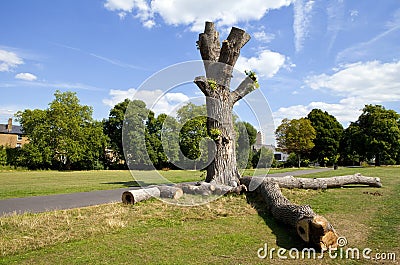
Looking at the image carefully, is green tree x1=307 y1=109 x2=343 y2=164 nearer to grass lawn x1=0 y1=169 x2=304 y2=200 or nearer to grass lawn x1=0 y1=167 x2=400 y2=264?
grass lawn x1=0 y1=169 x2=304 y2=200

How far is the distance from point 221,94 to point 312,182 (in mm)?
5674

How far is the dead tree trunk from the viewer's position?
479 inches

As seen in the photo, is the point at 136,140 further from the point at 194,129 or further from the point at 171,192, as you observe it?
the point at 171,192

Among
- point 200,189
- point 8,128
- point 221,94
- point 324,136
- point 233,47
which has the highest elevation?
point 8,128

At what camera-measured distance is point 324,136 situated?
165 ft

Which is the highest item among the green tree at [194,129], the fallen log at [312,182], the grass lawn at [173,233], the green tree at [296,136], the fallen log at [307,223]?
the green tree at [296,136]

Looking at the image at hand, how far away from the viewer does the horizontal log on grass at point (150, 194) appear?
984 centimetres

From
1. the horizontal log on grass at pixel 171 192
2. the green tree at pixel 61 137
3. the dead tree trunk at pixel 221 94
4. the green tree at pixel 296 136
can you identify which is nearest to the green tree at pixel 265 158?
the dead tree trunk at pixel 221 94

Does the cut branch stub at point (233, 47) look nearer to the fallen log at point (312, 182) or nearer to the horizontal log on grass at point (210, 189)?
the fallen log at point (312, 182)

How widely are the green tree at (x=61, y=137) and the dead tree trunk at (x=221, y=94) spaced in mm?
34083

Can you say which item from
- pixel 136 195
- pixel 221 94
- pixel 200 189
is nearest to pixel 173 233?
pixel 136 195

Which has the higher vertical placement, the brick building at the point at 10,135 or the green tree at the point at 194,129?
the brick building at the point at 10,135

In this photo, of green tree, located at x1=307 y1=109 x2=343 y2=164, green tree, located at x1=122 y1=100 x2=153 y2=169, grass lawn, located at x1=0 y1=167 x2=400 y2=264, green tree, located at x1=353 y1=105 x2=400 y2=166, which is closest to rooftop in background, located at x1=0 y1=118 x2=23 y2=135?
Result: green tree, located at x1=122 y1=100 x2=153 y2=169

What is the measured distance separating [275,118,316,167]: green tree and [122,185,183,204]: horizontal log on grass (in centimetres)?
3677
